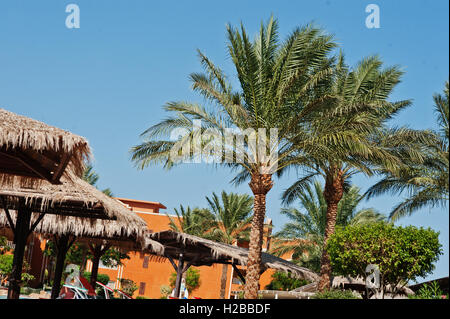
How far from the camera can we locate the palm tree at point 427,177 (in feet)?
54.6

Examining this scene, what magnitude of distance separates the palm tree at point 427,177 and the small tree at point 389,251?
190 centimetres

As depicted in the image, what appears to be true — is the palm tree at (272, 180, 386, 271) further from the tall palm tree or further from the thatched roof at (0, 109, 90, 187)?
the thatched roof at (0, 109, 90, 187)

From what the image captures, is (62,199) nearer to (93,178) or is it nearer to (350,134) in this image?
(350,134)

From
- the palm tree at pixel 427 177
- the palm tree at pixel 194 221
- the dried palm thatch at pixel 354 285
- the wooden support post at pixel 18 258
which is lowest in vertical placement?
the dried palm thatch at pixel 354 285

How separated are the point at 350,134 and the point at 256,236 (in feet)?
13.3

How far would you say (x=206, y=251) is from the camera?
18.7 m

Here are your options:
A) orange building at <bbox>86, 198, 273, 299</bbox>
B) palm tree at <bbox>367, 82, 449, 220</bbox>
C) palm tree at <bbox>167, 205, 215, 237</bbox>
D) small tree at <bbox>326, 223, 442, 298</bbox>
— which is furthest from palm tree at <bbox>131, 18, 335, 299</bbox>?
orange building at <bbox>86, 198, 273, 299</bbox>

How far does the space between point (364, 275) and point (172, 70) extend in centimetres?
921

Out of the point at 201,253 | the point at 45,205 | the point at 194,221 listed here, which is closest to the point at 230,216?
the point at 194,221

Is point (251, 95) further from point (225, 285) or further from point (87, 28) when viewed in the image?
point (225, 285)

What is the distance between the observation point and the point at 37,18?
16016mm

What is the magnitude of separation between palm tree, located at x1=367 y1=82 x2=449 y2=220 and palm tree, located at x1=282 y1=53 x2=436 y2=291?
584 mm

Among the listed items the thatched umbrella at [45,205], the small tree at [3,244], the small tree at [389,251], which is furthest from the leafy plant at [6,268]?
the small tree at [389,251]

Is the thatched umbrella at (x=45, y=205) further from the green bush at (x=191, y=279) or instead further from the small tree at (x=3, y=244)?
the green bush at (x=191, y=279)
